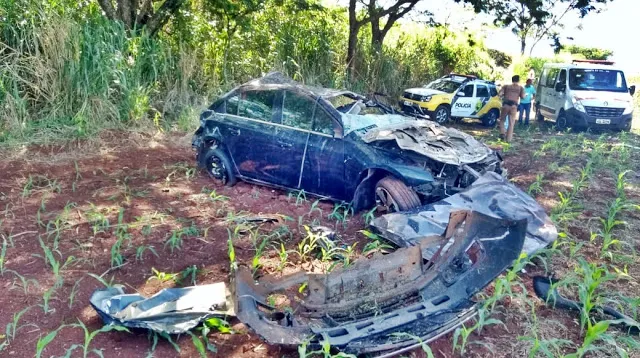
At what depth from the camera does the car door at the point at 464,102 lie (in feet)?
50.1

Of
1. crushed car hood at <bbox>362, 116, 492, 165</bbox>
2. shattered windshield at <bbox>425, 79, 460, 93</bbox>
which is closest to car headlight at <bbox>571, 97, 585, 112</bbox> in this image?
shattered windshield at <bbox>425, 79, 460, 93</bbox>

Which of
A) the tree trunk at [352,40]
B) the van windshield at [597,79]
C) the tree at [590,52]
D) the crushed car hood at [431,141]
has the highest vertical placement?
the tree at [590,52]

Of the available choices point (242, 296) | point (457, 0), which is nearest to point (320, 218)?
point (242, 296)

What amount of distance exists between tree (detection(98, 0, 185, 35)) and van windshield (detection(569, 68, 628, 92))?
10.6 metres

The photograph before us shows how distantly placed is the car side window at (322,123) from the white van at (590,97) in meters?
10.5

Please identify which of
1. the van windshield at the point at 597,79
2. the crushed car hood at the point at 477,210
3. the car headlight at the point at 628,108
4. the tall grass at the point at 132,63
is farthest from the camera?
the van windshield at the point at 597,79

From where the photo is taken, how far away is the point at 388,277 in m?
4.09

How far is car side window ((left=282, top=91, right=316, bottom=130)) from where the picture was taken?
21.2 ft

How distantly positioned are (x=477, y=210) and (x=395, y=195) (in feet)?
2.89

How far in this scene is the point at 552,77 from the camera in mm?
15867

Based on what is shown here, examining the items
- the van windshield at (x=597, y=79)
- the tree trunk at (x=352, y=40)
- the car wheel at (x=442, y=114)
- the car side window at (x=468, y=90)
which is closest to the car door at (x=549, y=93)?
the van windshield at (x=597, y=79)

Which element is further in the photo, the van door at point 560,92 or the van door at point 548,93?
the van door at point 548,93

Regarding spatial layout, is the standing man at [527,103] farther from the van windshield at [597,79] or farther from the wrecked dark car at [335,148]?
the wrecked dark car at [335,148]

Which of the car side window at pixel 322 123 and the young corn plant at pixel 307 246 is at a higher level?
the car side window at pixel 322 123
